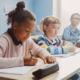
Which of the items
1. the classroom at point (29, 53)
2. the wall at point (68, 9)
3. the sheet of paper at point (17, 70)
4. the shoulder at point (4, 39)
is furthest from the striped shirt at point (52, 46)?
the wall at point (68, 9)

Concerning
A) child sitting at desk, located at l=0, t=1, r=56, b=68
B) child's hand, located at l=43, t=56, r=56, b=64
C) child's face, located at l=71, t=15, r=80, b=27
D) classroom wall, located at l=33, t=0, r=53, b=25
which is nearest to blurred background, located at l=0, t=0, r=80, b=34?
classroom wall, located at l=33, t=0, r=53, b=25

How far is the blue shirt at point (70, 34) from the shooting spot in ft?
8.72

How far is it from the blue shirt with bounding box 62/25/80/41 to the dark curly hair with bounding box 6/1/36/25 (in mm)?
1615

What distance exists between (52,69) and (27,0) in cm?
228

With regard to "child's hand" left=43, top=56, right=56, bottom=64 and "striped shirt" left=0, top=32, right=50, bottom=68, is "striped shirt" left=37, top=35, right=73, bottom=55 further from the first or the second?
"child's hand" left=43, top=56, right=56, bottom=64

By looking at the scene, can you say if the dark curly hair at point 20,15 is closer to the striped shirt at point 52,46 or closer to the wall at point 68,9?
the striped shirt at point 52,46

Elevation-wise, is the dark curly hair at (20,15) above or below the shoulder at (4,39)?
above

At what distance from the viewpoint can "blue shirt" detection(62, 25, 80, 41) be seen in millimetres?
2657

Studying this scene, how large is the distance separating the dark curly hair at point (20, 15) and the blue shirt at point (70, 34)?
63.6 inches

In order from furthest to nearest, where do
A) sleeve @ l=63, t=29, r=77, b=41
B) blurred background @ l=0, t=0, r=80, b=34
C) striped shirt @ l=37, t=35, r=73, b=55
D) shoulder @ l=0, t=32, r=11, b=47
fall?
1. blurred background @ l=0, t=0, r=80, b=34
2. sleeve @ l=63, t=29, r=77, b=41
3. striped shirt @ l=37, t=35, r=73, b=55
4. shoulder @ l=0, t=32, r=11, b=47

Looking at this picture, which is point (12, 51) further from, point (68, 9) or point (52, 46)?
point (68, 9)

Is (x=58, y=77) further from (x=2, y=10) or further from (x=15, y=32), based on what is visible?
(x=2, y=10)

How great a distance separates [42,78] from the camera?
74cm

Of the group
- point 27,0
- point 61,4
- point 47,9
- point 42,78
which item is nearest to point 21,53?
point 42,78
